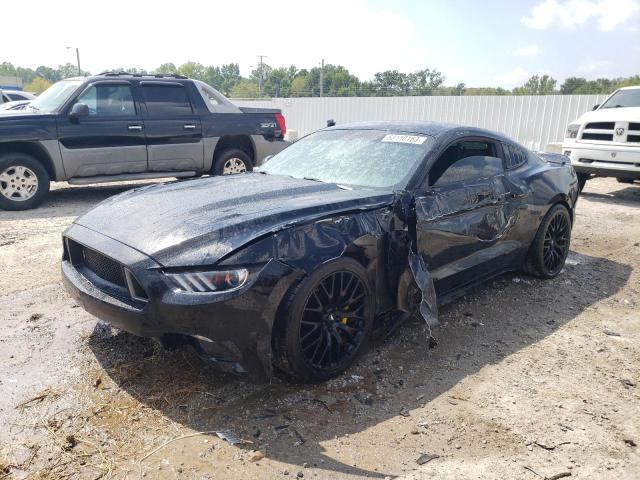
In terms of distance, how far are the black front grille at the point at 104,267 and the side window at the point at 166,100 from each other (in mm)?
5646

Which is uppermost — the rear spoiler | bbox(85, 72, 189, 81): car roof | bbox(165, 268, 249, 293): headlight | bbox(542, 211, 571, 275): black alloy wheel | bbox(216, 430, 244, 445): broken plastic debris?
bbox(85, 72, 189, 81): car roof

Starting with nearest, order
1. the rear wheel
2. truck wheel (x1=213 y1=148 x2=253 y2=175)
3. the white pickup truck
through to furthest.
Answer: the rear wheel, the white pickup truck, truck wheel (x1=213 y1=148 x2=253 y2=175)

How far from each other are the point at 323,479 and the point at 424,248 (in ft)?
5.81

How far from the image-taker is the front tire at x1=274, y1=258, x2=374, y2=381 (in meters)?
2.88

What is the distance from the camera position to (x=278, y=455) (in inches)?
102

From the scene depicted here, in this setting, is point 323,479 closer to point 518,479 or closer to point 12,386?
A: point 518,479

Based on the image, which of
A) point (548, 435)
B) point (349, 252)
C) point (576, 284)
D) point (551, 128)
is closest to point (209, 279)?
point (349, 252)

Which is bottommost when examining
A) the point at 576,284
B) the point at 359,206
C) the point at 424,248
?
the point at 576,284

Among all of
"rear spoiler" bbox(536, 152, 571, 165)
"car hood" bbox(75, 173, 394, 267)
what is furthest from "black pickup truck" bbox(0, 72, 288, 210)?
"rear spoiler" bbox(536, 152, 571, 165)

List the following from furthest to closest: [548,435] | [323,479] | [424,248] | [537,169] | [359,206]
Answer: [537,169] → [424,248] → [359,206] → [548,435] → [323,479]

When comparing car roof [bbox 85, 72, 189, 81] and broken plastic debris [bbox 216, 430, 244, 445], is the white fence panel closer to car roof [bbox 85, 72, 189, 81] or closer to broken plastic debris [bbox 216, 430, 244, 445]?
car roof [bbox 85, 72, 189, 81]

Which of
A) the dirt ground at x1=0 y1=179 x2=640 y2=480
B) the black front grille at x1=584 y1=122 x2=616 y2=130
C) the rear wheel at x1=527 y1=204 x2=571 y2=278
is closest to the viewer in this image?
the dirt ground at x1=0 y1=179 x2=640 y2=480

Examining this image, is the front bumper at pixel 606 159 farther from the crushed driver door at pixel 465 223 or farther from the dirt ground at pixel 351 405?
the crushed driver door at pixel 465 223

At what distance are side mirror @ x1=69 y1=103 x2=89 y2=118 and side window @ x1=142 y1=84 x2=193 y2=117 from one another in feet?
3.33
